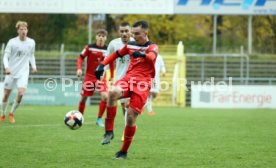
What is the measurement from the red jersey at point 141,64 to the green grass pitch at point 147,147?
3.69ft

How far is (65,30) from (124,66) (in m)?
28.8

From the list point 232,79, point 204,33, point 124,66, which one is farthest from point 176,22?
point 124,66

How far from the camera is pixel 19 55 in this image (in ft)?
51.6

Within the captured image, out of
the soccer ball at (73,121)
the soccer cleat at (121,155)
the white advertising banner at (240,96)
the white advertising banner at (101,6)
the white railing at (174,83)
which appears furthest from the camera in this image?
the white railing at (174,83)

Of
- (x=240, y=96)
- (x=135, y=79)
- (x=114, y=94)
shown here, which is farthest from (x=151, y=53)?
(x=240, y=96)

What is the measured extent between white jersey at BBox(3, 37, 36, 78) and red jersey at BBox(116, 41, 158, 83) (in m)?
6.49

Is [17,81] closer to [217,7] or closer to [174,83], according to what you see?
[174,83]

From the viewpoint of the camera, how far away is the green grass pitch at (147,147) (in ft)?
28.0

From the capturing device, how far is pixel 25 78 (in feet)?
51.6

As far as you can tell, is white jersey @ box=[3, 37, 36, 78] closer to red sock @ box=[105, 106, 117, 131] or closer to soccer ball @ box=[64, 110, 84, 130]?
soccer ball @ box=[64, 110, 84, 130]

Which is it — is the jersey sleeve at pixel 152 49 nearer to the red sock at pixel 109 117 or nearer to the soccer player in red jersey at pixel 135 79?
the soccer player in red jersey at pixel 135 79

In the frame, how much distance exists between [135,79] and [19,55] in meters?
7.07

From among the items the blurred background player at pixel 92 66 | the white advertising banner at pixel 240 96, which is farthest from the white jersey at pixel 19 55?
the white advertising banner at pixel 240 96

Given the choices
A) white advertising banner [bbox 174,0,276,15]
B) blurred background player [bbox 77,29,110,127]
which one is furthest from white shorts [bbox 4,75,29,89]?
white advertising banner [bbox 174,0,276,15]
